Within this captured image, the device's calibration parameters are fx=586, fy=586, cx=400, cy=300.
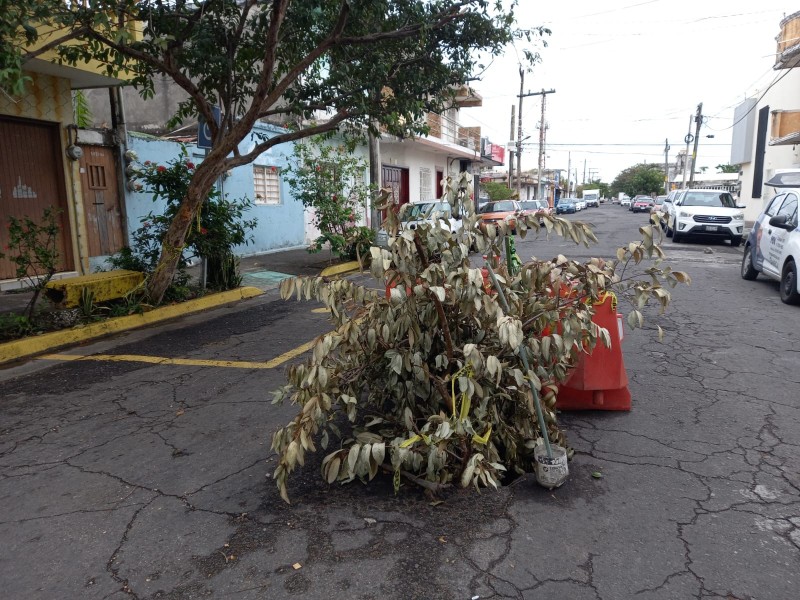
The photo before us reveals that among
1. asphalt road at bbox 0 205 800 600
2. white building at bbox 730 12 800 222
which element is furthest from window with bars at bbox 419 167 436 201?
asphalt road at bbox 0 205 800 600

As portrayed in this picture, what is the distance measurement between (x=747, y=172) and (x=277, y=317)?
3478cm

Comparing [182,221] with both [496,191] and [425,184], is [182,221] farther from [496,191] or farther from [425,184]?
[496,191]

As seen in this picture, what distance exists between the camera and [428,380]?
347 centimetres

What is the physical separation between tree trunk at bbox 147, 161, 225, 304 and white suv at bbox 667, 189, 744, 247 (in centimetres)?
1472

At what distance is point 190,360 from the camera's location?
6340mm

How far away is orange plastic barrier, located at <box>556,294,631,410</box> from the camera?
4.45 m

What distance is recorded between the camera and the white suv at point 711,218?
1841 centimetres

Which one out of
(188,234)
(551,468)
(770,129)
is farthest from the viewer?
(770,129)

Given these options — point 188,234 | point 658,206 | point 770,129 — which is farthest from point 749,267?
point 658,206

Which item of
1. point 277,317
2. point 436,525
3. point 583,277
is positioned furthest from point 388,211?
point 277,317

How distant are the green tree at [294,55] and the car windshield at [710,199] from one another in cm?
1373

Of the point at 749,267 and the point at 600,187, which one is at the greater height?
the point at 600,187

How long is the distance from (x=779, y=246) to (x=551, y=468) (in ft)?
27.4

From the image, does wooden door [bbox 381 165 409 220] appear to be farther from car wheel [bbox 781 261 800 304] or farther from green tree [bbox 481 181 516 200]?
car wheel [bbox 781 261 800 304]
